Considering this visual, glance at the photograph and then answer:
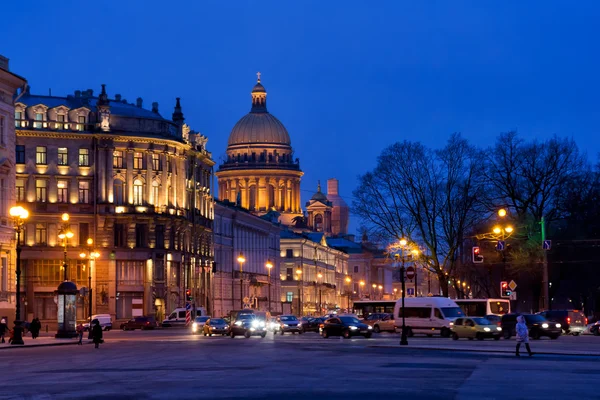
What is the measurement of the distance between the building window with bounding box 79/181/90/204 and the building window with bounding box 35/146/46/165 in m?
4.27

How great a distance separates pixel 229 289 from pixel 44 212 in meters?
47.0

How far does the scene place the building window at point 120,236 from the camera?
389 feet

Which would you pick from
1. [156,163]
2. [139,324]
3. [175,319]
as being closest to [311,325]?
[139,324]

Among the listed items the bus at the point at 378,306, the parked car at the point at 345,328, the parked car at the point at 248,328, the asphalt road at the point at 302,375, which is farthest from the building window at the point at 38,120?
the asphalt road at the point at 302,375

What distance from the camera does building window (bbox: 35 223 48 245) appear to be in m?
114

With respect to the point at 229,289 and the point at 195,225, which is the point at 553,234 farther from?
the point at 229,289

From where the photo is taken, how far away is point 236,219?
538ft

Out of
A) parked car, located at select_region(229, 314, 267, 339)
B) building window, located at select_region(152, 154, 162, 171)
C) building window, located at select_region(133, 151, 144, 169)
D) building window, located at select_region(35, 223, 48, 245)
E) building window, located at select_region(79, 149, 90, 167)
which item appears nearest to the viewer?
parked car, located at select_region(229, 314, 267, 339)

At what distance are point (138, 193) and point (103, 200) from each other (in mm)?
4417

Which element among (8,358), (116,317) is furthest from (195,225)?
(8,358)

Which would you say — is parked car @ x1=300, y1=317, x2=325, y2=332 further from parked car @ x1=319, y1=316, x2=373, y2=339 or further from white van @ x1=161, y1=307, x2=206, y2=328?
white van @ x1=161, y1=307, x2=206, y2=328

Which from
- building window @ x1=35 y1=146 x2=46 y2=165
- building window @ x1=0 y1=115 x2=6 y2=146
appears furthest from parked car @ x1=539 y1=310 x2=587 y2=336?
building window @ x1=35 y1=146 x2=46 y2=165

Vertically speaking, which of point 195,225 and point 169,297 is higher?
point 195,225

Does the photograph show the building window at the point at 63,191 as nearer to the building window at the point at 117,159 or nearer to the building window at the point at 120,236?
the building window at the point at 117,159
